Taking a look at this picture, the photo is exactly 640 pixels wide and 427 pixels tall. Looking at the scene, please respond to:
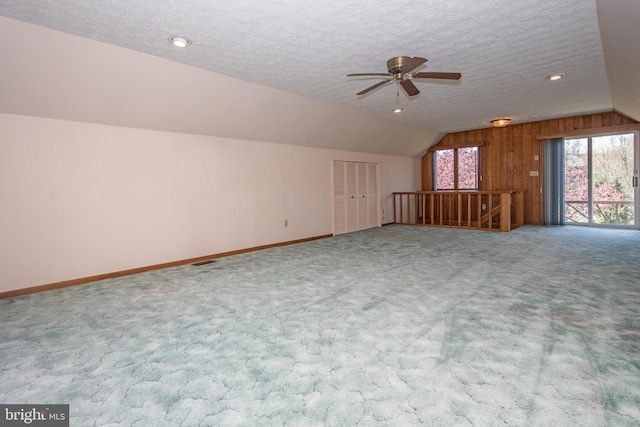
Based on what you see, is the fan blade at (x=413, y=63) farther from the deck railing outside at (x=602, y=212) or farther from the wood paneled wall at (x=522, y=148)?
the deck railing outside at (x=602, y=212)

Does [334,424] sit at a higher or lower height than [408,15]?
lower

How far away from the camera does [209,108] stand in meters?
4.64

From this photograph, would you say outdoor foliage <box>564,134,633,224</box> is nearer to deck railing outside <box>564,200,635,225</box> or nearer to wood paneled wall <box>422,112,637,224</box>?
deck railing outside <box>564,200,635,225</box>

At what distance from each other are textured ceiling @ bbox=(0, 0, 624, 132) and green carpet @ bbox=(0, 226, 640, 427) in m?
2.52

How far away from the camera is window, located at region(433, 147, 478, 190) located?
30.0 ft

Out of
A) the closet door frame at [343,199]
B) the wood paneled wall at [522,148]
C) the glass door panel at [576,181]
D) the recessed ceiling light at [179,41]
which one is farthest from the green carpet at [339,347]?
the wood paneled wall at [522,148]

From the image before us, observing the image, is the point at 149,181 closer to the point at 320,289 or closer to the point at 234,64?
the point at 234,64

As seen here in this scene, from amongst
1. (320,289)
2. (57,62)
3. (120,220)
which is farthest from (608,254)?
(57,62)

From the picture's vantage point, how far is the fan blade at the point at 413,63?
120 inches

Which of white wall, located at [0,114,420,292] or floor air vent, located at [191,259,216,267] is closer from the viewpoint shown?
white wall, located at [0,114,420,292]

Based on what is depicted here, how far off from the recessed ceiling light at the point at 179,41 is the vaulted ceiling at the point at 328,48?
2.7 inches

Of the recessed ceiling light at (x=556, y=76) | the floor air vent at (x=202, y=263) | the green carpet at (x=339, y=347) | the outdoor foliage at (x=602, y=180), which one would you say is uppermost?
the recessed ceiling light at (x=556, y=76)

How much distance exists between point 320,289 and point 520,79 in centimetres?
401

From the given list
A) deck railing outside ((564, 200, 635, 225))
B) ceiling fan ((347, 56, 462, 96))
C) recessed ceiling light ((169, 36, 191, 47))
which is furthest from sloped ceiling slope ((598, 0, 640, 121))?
recessed ceiling light ((169, 36, 191, 47))
